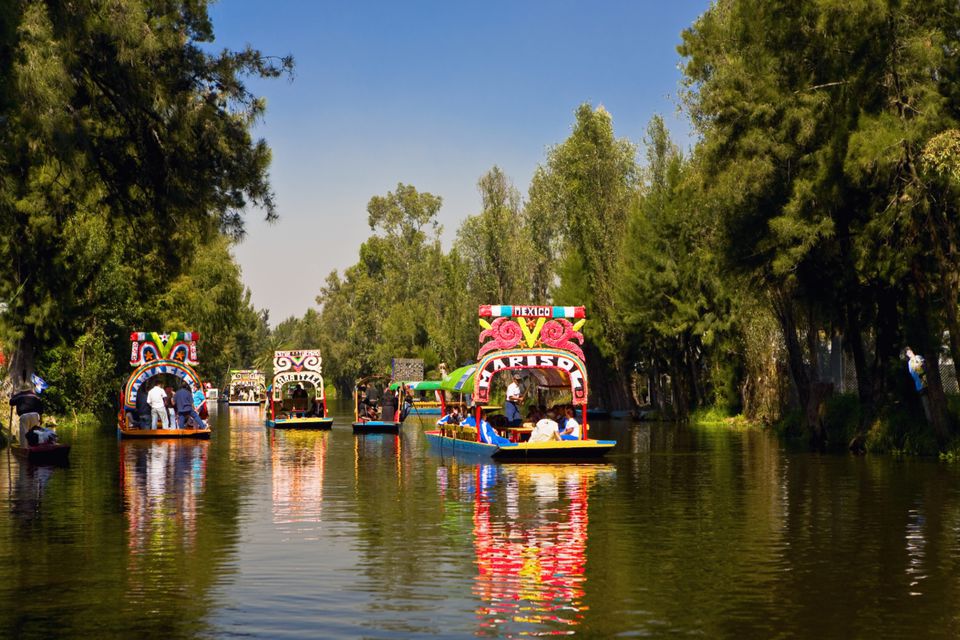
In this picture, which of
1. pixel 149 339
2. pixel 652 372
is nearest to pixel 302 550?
pixel 149 339

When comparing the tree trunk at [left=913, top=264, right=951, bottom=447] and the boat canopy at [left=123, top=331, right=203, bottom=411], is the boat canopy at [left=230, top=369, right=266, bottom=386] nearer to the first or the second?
the boat canopy at [left=123, top=331, right=203, bottom=411]

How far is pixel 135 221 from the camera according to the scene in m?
30.9

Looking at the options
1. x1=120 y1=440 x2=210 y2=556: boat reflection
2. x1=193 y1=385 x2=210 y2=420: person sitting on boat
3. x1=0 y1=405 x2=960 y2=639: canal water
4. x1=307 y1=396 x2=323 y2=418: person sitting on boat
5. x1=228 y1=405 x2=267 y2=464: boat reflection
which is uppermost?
x1=193 y1=385 x2=210 y2=420: person sitting on boat

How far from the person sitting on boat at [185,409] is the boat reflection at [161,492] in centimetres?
516

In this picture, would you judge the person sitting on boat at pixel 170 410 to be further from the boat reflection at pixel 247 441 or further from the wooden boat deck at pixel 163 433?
the boat reflection at pixel 247 441

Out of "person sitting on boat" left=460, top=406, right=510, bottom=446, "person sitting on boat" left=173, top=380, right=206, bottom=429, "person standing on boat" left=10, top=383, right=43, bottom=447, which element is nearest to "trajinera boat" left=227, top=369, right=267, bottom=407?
"person sitting on boat" left=173, top=380, right=206, bottom=429

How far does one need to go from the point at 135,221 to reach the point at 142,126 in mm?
4037

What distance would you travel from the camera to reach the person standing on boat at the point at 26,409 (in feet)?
107

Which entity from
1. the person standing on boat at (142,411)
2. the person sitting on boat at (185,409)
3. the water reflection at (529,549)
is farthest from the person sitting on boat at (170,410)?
the water reflection at (529,549)

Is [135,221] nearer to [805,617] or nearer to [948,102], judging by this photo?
[948,102]

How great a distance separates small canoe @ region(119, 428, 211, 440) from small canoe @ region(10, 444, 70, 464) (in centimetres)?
1424

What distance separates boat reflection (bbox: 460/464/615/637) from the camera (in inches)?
490

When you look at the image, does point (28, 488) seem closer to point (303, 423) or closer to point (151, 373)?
point (151, 373)

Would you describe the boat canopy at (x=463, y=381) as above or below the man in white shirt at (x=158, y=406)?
above
